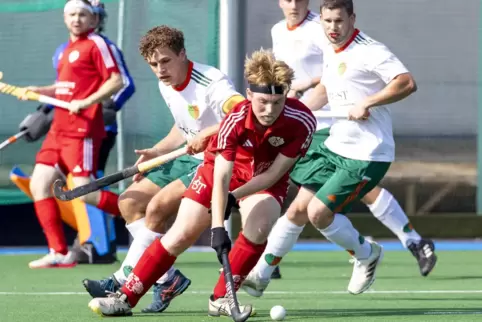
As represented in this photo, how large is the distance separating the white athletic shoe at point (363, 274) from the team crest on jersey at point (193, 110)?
1322 millimetres

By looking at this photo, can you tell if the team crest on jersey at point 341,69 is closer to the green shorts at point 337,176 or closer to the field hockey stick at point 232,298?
the green shorts at point 337,176

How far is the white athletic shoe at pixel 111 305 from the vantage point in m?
5.41

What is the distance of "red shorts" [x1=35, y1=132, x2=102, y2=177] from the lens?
8266 mm

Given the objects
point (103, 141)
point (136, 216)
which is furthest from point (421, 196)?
point (136, 216)

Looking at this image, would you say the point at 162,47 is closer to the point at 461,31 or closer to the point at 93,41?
the point at 93,41

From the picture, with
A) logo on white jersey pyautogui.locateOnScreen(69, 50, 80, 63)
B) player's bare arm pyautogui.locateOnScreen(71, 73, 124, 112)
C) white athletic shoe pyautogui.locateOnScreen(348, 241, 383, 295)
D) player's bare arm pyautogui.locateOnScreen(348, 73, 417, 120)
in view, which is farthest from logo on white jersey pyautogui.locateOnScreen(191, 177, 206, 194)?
logo on white jersey pyautogui.locateOnScreen(69, 50, 80, 63)

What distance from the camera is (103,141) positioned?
861 cm

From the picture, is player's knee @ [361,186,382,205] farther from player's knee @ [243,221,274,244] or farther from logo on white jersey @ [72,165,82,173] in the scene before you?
player's knee @ [243,221,274,244]

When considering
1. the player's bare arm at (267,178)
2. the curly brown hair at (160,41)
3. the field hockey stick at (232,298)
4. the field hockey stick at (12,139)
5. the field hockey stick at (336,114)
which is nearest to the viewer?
the field hockey stick at (232,298)

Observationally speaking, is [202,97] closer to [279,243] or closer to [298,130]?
[298,130]

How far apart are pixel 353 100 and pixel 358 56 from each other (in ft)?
0.76

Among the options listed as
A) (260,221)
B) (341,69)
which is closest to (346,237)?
(341,69)

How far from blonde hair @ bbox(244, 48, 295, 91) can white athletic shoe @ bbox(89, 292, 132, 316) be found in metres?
1.06

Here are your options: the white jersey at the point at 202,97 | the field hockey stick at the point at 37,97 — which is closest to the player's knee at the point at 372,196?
the field hockey stick at the point at 37,97
